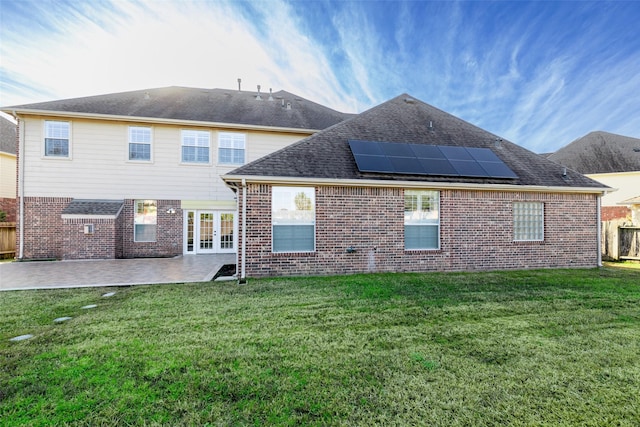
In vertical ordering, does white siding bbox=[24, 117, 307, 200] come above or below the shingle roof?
above

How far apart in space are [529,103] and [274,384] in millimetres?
30366

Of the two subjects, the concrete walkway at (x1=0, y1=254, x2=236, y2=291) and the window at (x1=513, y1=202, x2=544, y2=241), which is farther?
the window at (x1=513, y1=202, x2=544, y2=241)

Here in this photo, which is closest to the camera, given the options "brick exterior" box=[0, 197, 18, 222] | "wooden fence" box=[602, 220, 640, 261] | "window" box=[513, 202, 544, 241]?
"window" box=[513, 202, 544, 241]

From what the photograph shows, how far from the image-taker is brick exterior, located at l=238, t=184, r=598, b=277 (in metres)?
7.94

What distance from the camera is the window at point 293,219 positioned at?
8.07 metres

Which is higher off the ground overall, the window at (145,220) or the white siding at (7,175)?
the white siding at (7,175)

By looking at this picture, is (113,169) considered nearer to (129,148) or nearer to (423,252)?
(129,148)

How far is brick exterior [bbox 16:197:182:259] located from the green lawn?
227 inches

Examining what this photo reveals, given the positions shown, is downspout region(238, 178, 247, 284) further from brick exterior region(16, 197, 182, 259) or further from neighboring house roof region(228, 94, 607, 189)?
brick exterior region(16, 197, 182, 259)

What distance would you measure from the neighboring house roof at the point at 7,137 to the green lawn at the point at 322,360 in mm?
16035

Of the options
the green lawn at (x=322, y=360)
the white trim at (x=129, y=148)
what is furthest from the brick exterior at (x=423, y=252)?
the white trim at (x=129, y=148)

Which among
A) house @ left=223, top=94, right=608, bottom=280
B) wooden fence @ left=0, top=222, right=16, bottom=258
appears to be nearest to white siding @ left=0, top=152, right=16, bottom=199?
wooden fence @ left=0, top=222, right=16, bottom=258

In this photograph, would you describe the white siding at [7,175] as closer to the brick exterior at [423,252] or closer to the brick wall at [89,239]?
the brick wall at [89,239]

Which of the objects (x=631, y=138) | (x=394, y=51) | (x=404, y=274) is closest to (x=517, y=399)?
(x=404, y=274)
